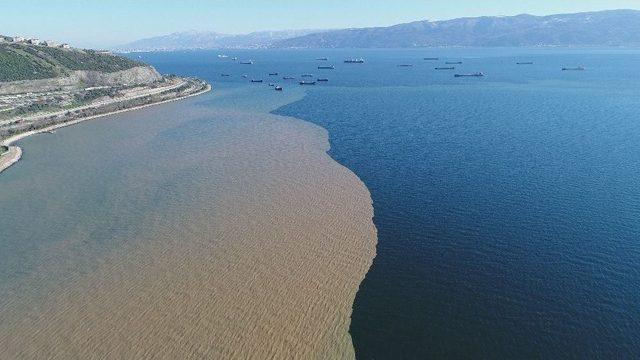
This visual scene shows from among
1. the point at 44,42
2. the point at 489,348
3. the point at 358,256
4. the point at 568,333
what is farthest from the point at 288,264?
the point at 44,42

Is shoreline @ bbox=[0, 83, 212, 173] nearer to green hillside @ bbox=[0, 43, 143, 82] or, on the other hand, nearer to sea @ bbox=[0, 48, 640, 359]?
sea @ bbox=[0, 48, 640, 359]

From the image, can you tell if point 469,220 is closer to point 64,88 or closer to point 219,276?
point 219,276

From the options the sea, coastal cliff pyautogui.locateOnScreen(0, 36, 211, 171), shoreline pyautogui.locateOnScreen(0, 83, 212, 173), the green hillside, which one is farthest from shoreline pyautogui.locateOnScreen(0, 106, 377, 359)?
the green hillside

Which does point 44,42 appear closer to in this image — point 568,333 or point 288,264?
point 288,264

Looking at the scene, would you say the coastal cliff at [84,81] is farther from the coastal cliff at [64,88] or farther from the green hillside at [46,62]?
the green hillside at [46,62]

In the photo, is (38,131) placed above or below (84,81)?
below

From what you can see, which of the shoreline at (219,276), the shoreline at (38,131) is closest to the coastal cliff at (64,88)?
the shoreline at (38,131)

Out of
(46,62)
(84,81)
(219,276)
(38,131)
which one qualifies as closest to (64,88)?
(84,81)
